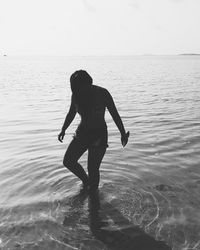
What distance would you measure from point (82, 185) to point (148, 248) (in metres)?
2.80

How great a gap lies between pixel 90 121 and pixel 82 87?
0.71m

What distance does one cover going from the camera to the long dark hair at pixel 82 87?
573cm

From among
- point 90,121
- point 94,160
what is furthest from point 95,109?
point 94,160

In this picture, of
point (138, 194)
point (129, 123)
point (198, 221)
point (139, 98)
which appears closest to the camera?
point (198, 221)

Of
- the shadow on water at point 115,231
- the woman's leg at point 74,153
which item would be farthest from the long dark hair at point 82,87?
the shadow on water at point 115,231

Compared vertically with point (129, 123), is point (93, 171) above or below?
Result: above

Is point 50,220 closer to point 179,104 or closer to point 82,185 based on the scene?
point 82,185

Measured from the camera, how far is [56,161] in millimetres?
9711

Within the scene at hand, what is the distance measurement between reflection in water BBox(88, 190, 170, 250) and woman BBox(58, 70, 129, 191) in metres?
0.55

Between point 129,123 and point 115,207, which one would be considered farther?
point 129,123

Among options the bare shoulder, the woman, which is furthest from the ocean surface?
the bare shoulder

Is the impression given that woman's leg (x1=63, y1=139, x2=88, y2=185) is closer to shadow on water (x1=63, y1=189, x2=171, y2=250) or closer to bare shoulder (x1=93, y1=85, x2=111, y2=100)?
shadow on water (x1=63, y1=189, x2=171, y2=250)

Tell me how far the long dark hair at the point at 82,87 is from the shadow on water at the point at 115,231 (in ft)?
6.76

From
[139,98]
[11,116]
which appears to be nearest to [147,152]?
[11,116]
